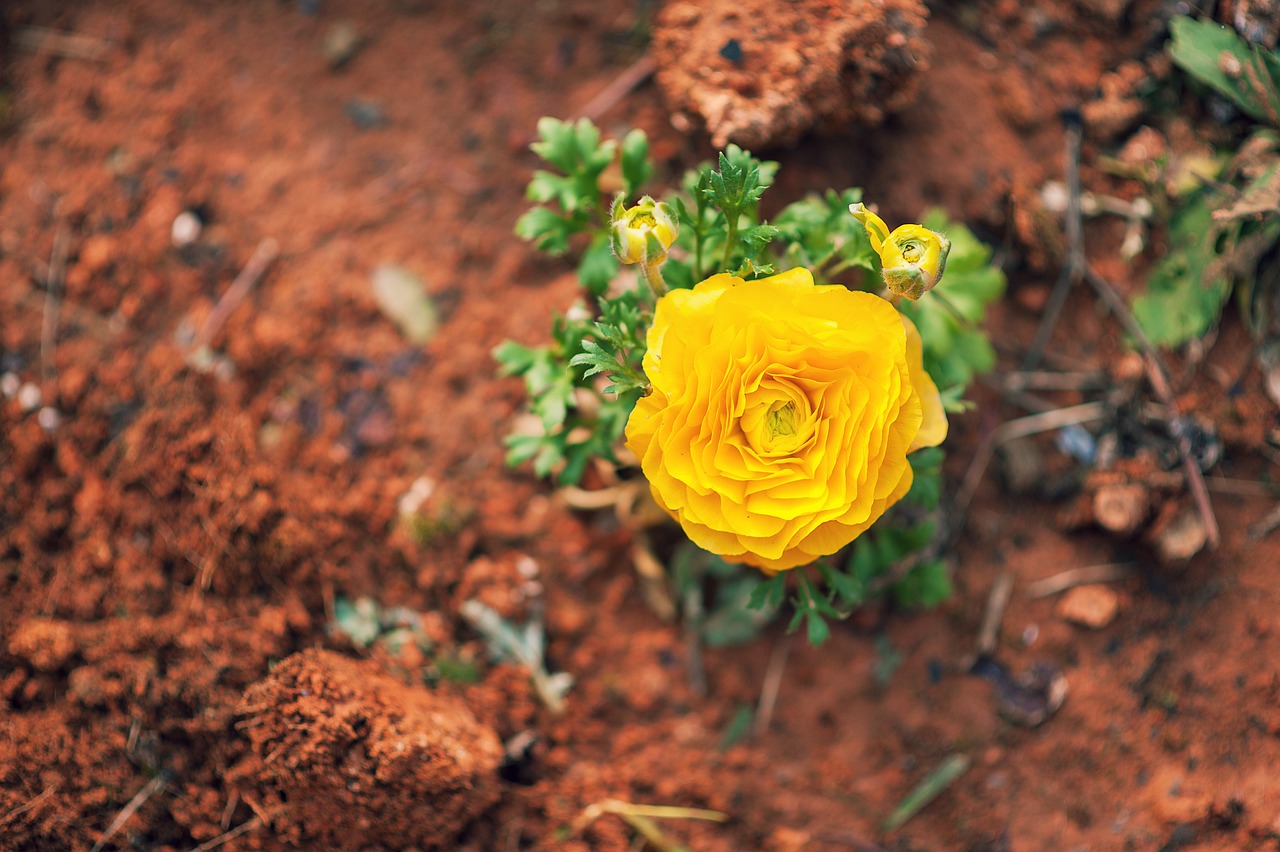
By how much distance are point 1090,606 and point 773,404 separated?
5.73 feet

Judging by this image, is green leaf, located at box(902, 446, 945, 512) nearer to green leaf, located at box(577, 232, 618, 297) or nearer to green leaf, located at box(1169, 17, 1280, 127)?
green leaf, located at box(577, 232, 618, 297)

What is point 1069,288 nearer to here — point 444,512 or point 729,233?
point 729,233

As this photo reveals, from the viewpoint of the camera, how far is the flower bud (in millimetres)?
2160

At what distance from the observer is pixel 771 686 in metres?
3.21

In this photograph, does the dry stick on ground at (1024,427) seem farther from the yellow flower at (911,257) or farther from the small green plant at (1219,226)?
the yellow flower at (911,257)

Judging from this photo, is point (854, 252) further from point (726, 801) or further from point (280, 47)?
point (280, 47)

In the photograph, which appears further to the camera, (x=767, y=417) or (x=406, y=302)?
(x=406, y=302)

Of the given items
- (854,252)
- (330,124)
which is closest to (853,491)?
(854,252)

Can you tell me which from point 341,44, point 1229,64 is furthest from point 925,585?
point 341,44

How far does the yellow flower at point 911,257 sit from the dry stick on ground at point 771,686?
1521 mm

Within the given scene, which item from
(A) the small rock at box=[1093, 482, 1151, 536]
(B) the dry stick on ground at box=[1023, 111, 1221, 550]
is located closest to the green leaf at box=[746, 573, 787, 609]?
(A) the small rock at box=[1093, 482, 1151, 536]

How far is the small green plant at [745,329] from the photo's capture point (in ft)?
6.82

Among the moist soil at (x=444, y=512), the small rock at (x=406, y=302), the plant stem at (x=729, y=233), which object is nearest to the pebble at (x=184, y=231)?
the moist soil at (x=444, y=512)

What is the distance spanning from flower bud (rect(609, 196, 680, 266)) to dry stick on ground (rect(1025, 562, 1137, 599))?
1954 millimetres
